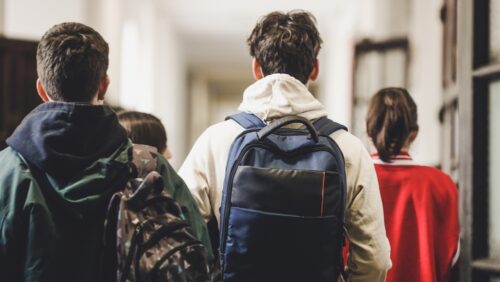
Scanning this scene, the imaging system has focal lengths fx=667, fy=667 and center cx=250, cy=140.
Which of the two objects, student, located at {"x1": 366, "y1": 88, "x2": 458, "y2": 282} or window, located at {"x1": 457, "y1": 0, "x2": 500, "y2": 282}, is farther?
student, located at {"x1": 366, "y1": 88, "x2": 458, "y2": 282}

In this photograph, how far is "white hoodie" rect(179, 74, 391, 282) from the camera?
1864 mm

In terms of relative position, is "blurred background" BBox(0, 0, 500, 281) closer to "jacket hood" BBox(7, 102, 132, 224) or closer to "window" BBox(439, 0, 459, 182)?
"window" BBox(439, 0, 459, 182)

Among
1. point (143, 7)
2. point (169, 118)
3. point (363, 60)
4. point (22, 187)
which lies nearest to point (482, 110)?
point (22, 187)

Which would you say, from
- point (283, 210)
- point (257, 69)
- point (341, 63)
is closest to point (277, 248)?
point (283, 210)

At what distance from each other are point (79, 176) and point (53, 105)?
177 mm

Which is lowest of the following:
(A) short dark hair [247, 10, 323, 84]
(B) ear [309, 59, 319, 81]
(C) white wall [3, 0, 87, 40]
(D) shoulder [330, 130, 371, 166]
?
(D) shoulder [330, 130, 371, 166]

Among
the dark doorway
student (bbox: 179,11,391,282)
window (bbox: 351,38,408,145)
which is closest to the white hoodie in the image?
student (bbox: 179,11,391,282)

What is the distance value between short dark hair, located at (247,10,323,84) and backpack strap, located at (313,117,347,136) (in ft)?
0.44

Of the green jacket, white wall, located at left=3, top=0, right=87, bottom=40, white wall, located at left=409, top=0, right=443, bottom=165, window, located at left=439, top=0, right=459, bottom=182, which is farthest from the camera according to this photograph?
white wall, located at left=3, top=0, right=87, bottom=40

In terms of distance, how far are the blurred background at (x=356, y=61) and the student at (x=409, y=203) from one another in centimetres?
17

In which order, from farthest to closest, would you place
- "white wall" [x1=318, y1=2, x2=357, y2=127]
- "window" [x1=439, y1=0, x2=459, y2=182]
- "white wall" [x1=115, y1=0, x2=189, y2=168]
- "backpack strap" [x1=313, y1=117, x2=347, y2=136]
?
"white wall" [x1=318, y1=2, x2=357, y2=127] → "white wall" [x1=115, y1=0, x2=189, y2=168] → "window" [x1=439, y1=0, x2=459, y2=182] → "backpack strap" [x1=313, y1=117, x2=347, y2=136]

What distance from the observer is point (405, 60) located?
5152mm

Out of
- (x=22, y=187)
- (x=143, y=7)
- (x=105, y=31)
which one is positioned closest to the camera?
(x=22, y=187)

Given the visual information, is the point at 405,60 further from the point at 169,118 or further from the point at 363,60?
the point at 169,118
